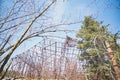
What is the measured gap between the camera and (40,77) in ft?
28.7

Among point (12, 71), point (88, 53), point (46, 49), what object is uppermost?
point (88, 53)

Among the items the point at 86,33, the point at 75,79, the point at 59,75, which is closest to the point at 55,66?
the point at 59,75

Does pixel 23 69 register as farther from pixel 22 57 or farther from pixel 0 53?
pixel 0 53

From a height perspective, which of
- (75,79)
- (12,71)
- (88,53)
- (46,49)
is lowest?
(75,79)

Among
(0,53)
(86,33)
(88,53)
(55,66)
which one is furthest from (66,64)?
(86,33)

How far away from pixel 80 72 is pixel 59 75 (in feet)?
2.84

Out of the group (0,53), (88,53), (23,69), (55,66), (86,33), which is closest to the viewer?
(0,53)

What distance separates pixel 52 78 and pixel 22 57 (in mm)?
1854

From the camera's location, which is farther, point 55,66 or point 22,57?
point 22,57

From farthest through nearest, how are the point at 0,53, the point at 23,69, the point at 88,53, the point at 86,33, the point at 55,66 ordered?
1. the point at 86,33
2. the point at 88,53
3. the point at 23,69
4. the point at 55,66
5. the point at 0,53

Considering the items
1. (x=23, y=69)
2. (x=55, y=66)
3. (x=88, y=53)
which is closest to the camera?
(x=55, y=66)

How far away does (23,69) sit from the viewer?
31.0 ft

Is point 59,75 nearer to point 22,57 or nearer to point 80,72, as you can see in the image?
point 80,72

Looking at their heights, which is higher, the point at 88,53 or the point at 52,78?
the point at 88,53
